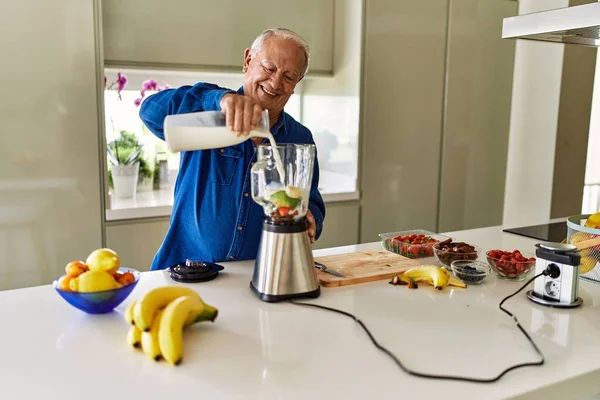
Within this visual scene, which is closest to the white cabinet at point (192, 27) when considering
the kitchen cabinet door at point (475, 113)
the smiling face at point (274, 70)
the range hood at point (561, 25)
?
the kitchen cabinet door at point (475, 113)

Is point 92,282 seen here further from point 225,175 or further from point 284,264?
point 225,175

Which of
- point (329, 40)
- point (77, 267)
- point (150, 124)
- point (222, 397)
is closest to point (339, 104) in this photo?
point (329, 40)

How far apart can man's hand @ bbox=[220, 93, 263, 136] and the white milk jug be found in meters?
0.01

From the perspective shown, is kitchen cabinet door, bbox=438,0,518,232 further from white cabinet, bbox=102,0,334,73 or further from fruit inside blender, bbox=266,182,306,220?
fruit inside blender, bbox=266,182,306,220

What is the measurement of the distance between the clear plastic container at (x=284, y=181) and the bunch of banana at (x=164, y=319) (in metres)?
0.25

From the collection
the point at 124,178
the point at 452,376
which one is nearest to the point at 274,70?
the point at 452,376

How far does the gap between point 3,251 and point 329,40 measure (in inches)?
68.9

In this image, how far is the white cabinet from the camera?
226 centimetres

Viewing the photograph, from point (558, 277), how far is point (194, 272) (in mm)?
796

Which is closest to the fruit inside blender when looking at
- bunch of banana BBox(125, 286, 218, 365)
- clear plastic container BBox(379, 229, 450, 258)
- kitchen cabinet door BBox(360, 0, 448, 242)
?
bunch of banana BBox(125, 286, 218, 365)

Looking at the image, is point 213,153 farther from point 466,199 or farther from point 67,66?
point 466,199

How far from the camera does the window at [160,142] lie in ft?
7.94

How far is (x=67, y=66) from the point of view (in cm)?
212

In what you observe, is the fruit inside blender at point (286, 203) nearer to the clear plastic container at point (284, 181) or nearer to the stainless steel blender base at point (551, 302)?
the clear plastic container at point (284, 181)
